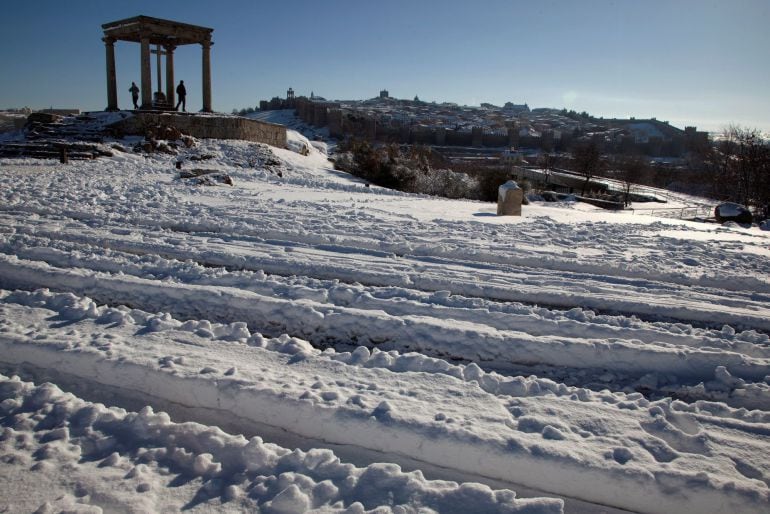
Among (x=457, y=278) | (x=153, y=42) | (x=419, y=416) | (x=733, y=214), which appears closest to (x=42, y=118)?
(x=153, y=42)

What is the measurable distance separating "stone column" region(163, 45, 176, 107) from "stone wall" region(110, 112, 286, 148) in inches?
186

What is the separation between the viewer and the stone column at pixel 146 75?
77.8ft

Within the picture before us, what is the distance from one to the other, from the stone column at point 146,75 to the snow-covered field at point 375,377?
65.7 feet

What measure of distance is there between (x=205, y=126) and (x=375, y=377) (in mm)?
24107

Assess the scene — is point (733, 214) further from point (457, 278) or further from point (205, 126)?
point (205, 126)

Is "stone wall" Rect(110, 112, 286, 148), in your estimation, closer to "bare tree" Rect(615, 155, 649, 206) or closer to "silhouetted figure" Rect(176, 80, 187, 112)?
"silhouetted figure" Rect(176, 80, 187, 112)

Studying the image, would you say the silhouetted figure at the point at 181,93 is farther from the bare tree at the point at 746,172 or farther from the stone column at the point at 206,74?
the bare tree at the point at 746,172

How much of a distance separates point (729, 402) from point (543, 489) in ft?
5.62

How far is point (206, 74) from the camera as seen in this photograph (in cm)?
2638

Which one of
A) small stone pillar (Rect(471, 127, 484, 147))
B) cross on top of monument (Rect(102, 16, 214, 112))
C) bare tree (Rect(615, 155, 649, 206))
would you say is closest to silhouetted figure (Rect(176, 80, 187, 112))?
cross on top of monument (Rect(102, 16, 214, 112))

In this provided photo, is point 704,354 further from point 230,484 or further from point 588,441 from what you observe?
point 230,484

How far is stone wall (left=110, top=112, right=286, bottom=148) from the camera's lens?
2242cm

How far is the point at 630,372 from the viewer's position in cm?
362

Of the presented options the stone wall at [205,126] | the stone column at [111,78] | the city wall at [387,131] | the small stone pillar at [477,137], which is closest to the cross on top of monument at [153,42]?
the stone column at [111,78]
